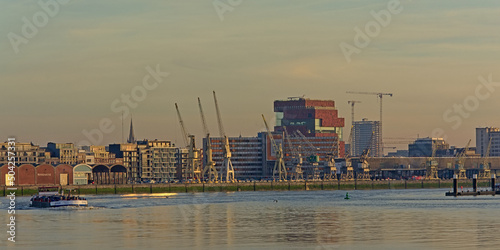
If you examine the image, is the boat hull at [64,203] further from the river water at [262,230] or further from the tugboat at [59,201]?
the river water at [262,230]

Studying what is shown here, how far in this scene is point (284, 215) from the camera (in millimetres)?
108750

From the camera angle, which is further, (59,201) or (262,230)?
(59,201)

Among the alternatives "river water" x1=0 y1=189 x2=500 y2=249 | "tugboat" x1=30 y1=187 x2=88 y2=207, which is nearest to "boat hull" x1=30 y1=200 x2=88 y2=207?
"tugboat" x1=30 y1=187 x2=88 y2=207

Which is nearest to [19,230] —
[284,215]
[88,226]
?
[88,226]

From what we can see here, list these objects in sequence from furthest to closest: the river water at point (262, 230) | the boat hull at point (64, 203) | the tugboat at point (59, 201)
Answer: the tugboat at point (59, 201) < the boat hull at point (64, 203) < the river water at point (262, 230)

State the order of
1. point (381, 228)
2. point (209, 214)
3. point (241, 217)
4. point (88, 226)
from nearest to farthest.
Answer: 1. point (381, 228)
2. point (88, 226)
3. point (241, 217)
4. point (209, 214)

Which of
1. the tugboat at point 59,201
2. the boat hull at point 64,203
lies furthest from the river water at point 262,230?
the tugboat at point 59,201

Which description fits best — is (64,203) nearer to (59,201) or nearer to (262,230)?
(59,201)

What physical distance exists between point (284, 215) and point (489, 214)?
75.2 feet

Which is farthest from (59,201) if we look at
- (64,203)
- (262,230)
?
(262,230)

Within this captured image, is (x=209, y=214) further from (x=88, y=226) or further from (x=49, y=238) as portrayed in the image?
(x=49, y=238)

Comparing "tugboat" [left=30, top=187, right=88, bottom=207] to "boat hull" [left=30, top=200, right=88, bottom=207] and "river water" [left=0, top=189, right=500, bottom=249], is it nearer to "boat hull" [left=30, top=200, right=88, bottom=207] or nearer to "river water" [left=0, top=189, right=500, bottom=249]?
"boat hull" [left=30, top=200, right=88, bottom=207]

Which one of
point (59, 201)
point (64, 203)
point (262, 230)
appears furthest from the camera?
point (59, 201)

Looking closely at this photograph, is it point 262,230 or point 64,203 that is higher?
point 262,230
